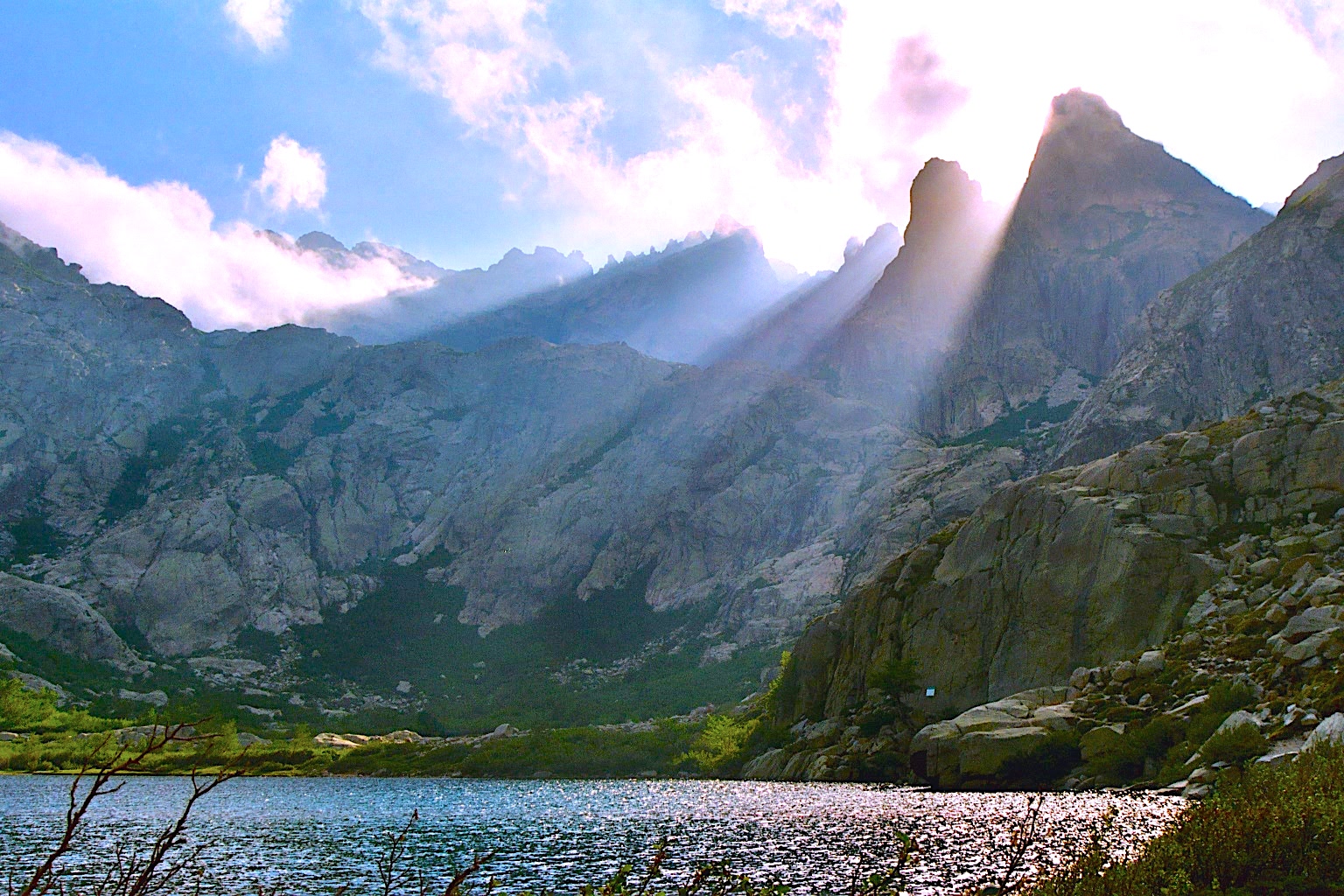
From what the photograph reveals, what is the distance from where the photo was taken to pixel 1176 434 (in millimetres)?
105062

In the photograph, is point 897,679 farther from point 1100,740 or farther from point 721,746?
point 1100,740

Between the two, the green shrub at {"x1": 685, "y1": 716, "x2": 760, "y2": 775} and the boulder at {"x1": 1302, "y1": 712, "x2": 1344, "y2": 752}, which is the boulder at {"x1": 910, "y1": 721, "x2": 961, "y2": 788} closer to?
the boulder at {"x1": 1302, "y1": 712, "x2": 1344, "y2": 752}

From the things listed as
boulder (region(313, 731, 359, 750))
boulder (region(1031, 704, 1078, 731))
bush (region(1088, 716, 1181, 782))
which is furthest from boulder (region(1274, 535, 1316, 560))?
boulder (region(313, 731, 359, 750))

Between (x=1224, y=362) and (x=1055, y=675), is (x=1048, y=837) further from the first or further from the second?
(x=1224, y=362)

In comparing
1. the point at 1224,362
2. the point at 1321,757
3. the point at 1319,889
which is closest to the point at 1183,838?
the point at 1319,889

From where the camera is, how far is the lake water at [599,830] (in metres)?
38.6

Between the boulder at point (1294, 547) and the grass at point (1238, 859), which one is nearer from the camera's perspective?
the grass at point (1238, 859)

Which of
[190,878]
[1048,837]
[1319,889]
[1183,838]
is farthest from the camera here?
[190,878]

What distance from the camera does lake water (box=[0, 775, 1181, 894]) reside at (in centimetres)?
3859

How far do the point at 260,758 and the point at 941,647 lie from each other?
406 feet

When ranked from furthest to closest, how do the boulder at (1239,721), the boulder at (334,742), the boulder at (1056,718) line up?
the boulder at (334,742) → the boulder at (1056,718) → the boulder at (1239,721)

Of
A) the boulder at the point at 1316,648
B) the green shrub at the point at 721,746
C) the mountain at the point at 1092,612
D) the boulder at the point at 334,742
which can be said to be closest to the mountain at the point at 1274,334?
the mountain at the point at 1092,612

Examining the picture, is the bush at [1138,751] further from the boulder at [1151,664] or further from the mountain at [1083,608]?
the boulder at [1151,664]

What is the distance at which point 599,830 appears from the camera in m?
56.6
